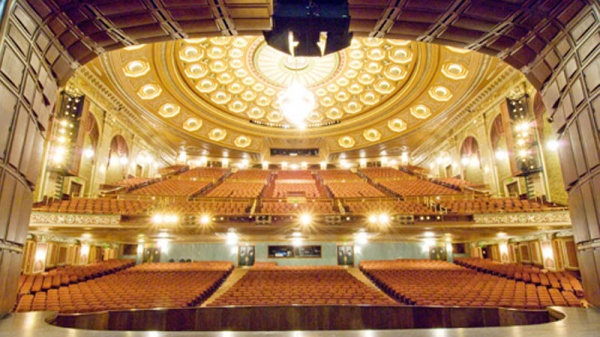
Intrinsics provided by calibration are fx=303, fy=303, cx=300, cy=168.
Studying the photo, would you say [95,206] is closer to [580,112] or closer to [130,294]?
[130,294]

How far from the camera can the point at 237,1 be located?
385cm

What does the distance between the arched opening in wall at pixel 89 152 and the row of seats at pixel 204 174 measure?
559cm

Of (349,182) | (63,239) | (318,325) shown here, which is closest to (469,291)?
(318,325)

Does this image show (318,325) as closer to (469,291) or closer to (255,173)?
(469,291)

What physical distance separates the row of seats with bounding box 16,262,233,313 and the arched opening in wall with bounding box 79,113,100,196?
602 cm

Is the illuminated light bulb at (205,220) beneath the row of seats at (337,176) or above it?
beneath

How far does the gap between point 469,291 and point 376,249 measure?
720 cm

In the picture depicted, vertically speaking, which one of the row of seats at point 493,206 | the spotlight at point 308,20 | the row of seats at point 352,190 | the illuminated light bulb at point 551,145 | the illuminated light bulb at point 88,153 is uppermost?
the illuminated light bulb at point 88,153

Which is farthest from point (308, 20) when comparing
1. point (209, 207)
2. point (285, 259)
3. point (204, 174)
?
point (204, 174)

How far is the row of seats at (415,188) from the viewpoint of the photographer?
14837 mm

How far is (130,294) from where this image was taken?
700 cm

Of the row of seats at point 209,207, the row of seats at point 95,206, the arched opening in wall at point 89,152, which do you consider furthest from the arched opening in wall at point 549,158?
the arched opening in wall at point 89,152

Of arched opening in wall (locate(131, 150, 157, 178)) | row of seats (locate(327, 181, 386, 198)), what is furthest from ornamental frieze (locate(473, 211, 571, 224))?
arched opening in wall (locate(131, 150, 157, 178))

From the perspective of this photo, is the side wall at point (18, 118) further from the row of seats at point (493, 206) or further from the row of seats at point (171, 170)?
the row of seats at point (171, 170)
